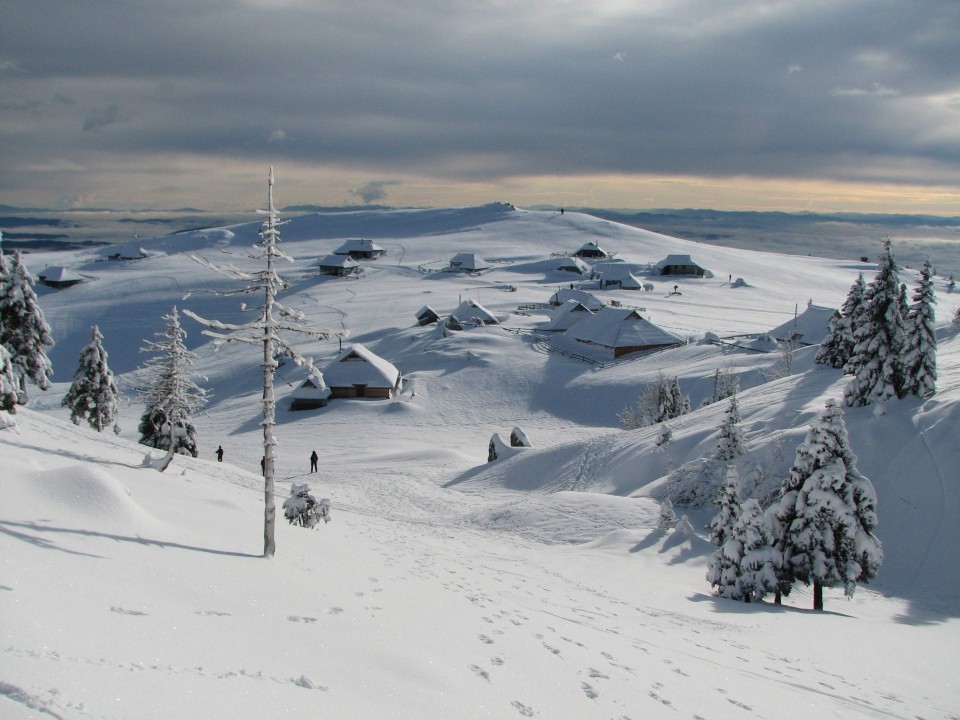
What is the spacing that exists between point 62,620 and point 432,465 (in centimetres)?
3193

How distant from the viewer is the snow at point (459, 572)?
6969 millimetres

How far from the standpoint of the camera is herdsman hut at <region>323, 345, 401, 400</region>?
54969 millimetres

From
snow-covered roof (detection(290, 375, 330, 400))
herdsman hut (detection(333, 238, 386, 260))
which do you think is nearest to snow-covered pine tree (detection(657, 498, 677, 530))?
snow-covered roof (detection(290, 375, 330, 400))

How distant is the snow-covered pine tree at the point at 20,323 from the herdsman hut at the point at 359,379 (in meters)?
23.5

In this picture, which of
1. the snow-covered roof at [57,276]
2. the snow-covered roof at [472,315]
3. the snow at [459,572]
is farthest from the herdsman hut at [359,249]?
the snow at [459,572]

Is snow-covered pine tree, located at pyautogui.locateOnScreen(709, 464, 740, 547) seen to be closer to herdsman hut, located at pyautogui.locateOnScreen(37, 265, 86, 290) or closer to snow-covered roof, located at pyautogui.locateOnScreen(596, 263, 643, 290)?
snow-covered roof, located at pyautogui.locateOnScreen(596, 263, 643, 290)

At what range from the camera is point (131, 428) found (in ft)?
162

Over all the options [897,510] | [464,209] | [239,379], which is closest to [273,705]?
[897,510]

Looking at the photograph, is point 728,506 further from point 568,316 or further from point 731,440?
point 568,316

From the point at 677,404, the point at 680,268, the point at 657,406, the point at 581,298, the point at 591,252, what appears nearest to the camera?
the point at 677,404

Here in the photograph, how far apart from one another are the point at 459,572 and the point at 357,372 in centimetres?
4113

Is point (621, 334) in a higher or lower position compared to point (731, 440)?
higher

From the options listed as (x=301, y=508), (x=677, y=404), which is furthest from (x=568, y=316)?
(x=301, y=508)

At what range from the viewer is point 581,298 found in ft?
273
